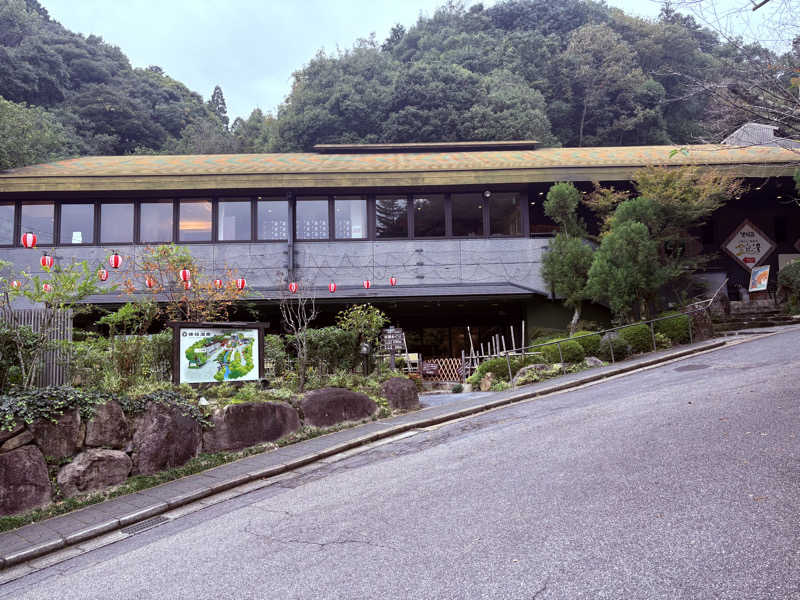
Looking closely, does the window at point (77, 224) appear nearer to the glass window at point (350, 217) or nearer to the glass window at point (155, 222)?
the glass window at point (155, 222)

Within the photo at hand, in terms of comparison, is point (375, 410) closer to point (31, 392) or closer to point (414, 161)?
point (31, 392)

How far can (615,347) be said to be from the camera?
16203mm

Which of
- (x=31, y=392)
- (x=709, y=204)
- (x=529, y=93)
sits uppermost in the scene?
(x=529, y=93)

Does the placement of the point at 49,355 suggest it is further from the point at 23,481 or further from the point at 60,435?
the point at 23,481

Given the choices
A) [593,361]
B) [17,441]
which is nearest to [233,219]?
[593,361]

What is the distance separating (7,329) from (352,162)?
15.8 metres

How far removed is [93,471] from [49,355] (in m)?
1.95

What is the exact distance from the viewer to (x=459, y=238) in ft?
67.2

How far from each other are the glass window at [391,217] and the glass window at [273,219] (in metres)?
3.17

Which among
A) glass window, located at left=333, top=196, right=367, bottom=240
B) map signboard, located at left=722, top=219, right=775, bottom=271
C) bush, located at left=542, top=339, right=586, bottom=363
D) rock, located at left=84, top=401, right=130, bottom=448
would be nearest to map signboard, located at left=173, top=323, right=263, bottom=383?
rock, located at left=84, top=401, right=130, bottom=448

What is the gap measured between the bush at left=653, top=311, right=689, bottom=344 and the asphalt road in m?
7.96

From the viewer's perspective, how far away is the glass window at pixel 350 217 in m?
20.7

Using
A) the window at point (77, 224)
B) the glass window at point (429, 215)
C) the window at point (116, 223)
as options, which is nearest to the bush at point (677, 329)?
the glass window at point (429, 215)

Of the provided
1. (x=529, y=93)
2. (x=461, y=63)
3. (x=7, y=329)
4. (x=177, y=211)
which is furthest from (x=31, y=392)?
(x=461, y=63)
